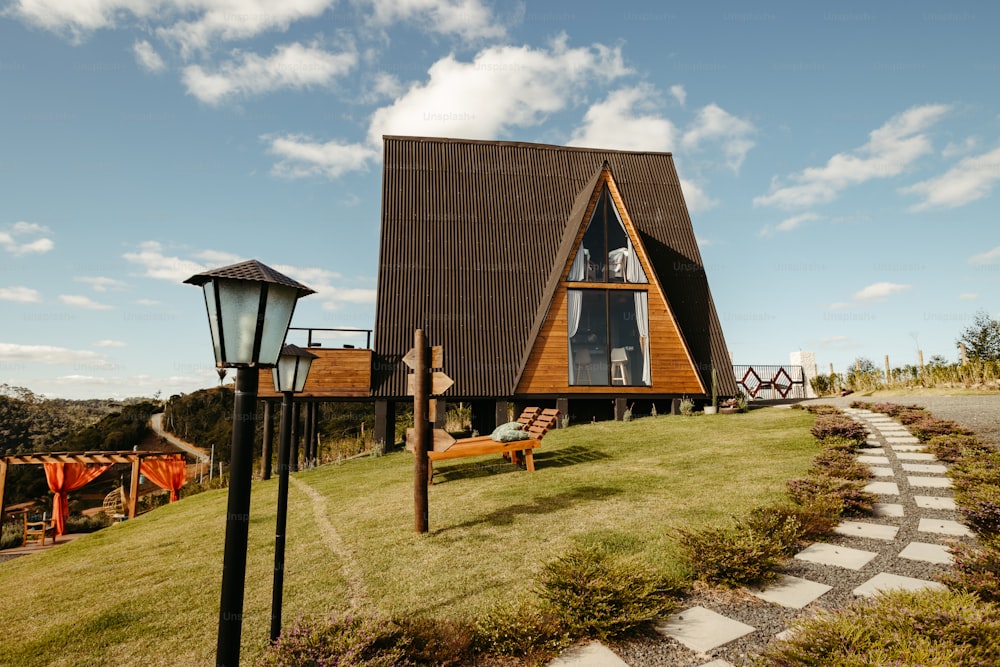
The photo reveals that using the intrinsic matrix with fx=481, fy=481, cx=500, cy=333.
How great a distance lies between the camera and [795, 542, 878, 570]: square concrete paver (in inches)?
179

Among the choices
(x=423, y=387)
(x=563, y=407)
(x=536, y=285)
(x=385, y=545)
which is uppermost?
(x=536, y=285)

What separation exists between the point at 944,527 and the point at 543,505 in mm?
4626

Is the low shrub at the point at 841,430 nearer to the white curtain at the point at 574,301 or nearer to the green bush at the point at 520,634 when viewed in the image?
the white curtain at the point at 574,301

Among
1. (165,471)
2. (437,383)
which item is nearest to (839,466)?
(437,383)

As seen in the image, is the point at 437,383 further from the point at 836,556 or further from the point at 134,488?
the point at 134,488

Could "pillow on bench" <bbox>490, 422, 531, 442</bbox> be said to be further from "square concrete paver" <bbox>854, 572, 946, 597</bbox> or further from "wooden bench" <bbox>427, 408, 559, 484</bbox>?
"square concrete paver" <bbox>854, 572, 946, 597</bbox>

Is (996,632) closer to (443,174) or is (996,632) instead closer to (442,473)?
(442,473)

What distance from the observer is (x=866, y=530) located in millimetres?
5410

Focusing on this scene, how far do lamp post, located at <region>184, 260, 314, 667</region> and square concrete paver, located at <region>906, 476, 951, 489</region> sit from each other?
8.69m

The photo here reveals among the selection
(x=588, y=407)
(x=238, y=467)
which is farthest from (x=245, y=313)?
(x=588, y=407)

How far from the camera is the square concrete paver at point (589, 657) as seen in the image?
3.11 meters

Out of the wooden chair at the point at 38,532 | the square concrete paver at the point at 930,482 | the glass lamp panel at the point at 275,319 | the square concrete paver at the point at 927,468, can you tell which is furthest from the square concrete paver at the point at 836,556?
the wooden chair at the point at 38,532

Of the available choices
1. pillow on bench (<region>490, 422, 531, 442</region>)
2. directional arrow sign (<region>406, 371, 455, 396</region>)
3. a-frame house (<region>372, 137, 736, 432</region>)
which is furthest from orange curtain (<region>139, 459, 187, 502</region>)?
directional arrow sign (<region>406, 371, 455, 396</region>)

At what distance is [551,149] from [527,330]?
9.03m
